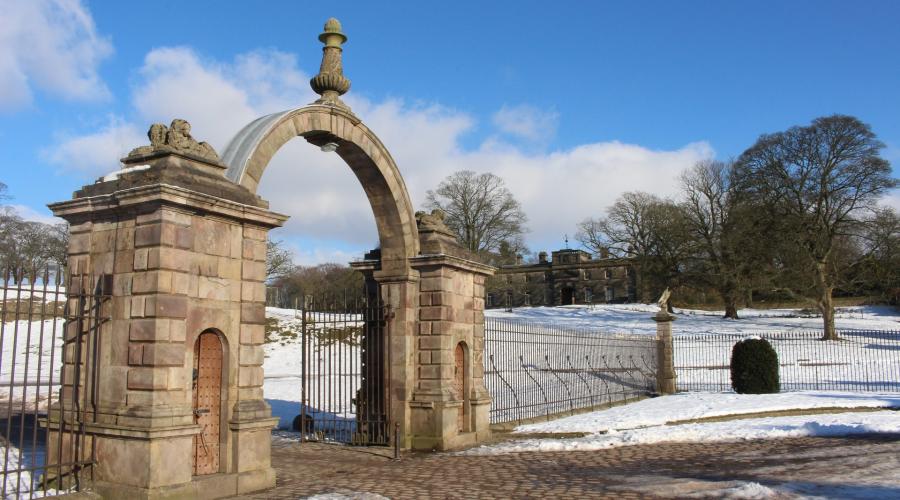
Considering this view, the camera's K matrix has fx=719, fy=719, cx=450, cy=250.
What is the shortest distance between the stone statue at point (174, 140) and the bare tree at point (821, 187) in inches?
1195

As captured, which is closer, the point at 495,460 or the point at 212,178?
the point at 212,178

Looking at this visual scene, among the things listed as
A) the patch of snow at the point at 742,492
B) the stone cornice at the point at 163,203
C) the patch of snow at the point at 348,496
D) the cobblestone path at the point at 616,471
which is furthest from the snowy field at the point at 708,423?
the stone cornice at the point at 163,203

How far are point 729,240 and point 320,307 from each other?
29.7 m

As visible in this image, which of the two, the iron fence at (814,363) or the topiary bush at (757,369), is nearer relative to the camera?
the topiary bush at (757,369)

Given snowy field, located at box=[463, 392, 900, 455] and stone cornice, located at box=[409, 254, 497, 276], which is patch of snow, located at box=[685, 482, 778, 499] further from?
stone cornice, located at box=[409, 254, 497, 276]

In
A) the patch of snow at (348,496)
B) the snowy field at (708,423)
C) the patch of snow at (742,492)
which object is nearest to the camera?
the patch of snow at (742,492)

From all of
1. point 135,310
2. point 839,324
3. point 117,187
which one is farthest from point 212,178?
point 839,324

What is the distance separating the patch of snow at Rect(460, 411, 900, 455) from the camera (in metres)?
11.2

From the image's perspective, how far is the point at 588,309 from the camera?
156ft

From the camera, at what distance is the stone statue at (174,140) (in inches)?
299

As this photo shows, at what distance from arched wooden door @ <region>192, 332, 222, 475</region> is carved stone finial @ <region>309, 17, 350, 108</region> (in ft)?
13.5

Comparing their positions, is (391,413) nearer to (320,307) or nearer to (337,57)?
(320,307)

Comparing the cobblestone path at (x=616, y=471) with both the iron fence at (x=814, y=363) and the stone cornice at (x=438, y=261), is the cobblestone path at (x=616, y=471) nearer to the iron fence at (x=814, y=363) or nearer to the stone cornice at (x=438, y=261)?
the stone cornice at (x=438, y=261)

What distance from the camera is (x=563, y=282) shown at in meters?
71.0
